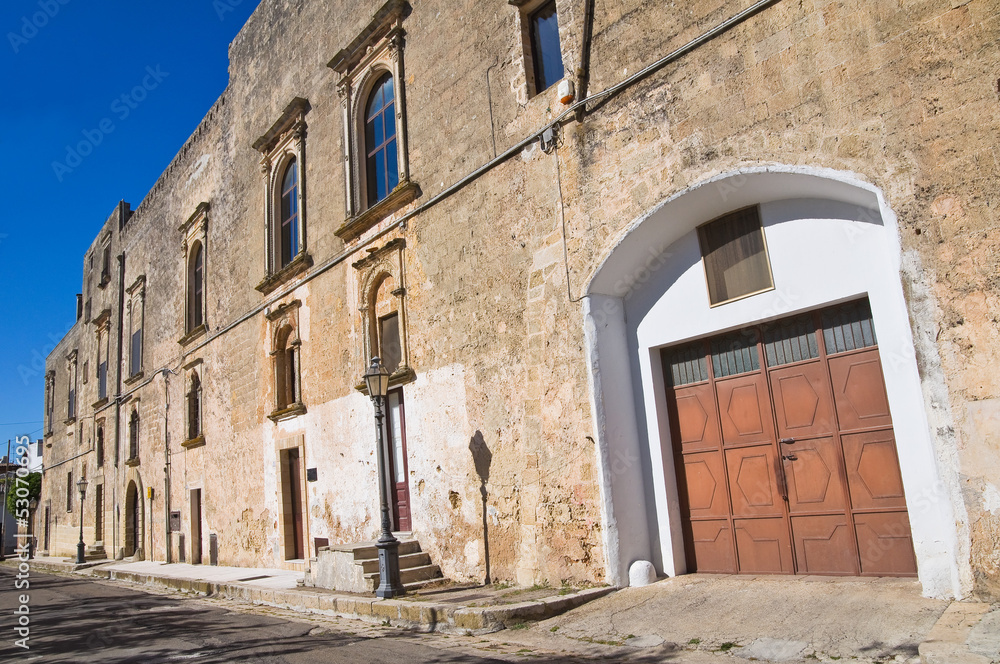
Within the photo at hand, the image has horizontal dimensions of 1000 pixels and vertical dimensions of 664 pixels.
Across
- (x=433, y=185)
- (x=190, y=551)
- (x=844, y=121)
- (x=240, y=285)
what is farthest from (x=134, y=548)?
(x=844, y=121)

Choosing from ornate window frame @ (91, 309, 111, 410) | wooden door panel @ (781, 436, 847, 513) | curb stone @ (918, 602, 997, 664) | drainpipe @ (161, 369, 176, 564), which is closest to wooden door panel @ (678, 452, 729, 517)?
wooden door panel @ (781, 436, 847, 513)

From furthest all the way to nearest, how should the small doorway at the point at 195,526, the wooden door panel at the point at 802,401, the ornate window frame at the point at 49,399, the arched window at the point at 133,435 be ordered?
the ornate window frame at the point at 49,399 < the arched window at the point at 133,435 < the small doorway at the point at 195,526 < the wooden door panel at the point at 802,401

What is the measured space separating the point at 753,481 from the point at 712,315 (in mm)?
1677

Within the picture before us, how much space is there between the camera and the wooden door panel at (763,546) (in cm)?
679

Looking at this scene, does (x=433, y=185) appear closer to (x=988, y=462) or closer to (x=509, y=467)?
(x=509, y=467)

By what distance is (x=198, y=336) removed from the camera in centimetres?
1781

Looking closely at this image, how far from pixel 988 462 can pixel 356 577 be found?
7.04m

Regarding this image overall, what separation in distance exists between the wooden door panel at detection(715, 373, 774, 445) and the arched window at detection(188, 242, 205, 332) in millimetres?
14790

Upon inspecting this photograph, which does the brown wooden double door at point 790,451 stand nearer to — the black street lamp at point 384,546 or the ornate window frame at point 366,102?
the black street lamp at point 384,546

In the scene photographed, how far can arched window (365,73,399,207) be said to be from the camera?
1159 centimetres

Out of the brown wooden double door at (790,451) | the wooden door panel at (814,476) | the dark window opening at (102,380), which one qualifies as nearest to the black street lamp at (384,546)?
the brown wooden double door at (790,451)

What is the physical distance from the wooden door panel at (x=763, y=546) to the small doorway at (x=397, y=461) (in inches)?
205

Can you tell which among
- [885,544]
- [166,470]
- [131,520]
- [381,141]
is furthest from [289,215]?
[131,520]

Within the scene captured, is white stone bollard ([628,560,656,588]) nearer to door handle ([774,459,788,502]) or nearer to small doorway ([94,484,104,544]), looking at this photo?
door handle ([774,459,788,502])
